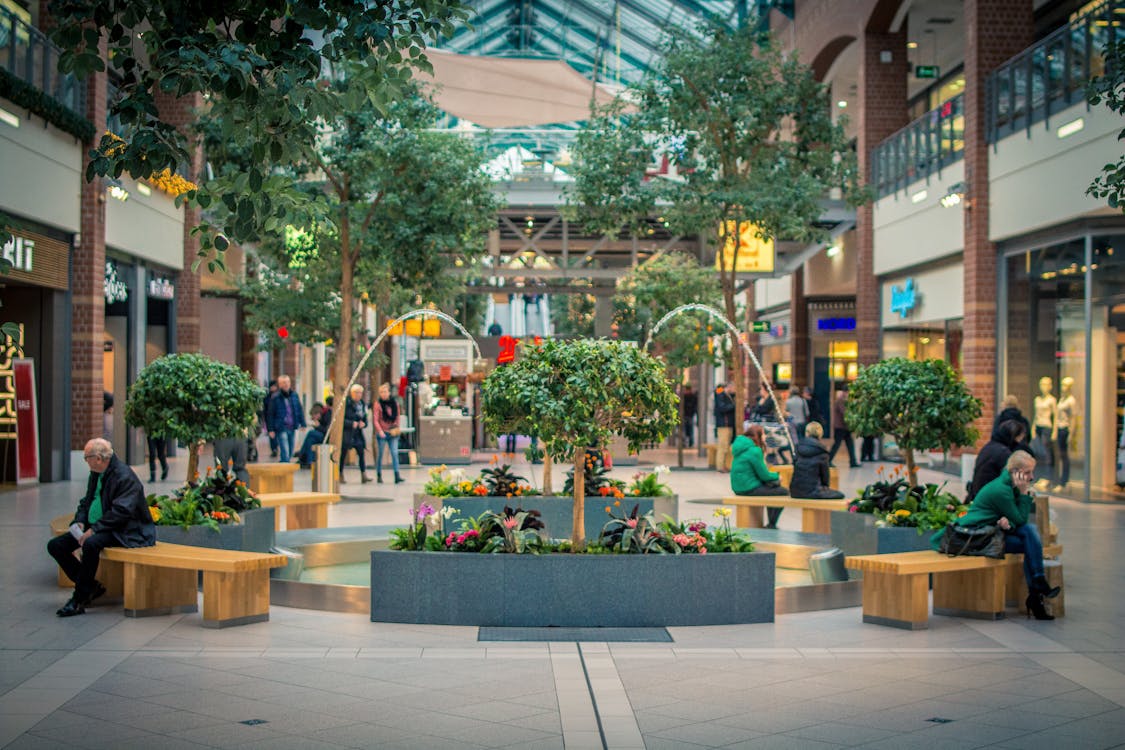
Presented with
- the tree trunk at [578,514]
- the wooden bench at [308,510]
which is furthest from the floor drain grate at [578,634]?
the wooden bench at [308,510]

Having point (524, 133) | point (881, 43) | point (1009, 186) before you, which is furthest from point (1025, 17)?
point (524, 133)

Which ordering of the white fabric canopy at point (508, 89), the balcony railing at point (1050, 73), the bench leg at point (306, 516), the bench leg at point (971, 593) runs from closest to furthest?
the bench leg at point (971, 593) → the bench leg at point (306, 516) → the balcony railing at point (1050, 73) → the white fabric canopy at point (508, 89)

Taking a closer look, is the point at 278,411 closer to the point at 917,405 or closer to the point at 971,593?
the point at 917,405

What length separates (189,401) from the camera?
13.6 meters

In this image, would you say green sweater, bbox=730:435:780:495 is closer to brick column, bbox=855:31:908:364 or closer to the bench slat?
the bench slat

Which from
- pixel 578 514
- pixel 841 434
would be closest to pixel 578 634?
pixel 578 514

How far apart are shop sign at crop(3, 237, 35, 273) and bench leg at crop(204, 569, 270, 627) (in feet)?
36.6

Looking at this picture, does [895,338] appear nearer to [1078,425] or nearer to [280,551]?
[1078,425]

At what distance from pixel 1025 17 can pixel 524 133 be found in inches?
605

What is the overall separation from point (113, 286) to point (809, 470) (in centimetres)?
1470

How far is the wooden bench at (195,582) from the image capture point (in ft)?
30.3

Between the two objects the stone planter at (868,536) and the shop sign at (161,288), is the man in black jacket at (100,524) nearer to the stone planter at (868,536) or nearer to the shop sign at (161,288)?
the stone planter at (868,536)

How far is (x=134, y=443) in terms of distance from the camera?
2634 centimetres

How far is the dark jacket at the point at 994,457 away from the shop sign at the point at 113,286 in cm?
1715
